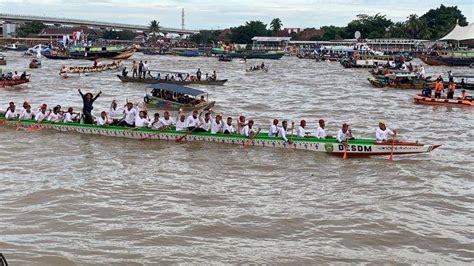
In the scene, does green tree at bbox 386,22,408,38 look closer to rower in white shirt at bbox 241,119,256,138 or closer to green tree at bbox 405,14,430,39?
green tree at bbox 405,14,430,39

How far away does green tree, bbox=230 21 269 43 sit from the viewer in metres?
145

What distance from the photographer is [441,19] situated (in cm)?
12788

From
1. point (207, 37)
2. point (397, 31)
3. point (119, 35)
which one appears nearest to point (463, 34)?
point (397, 31)

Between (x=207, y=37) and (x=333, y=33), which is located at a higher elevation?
(x=333, y=33)

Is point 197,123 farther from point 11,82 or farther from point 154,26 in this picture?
point 154,26

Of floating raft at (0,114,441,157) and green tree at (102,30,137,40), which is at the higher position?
green tree at (102,30,137,40)

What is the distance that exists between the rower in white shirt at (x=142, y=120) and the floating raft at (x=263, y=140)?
0.30 metres

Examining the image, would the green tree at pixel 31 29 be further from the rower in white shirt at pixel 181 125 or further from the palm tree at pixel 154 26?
the rower in white shirt at pixel 181 125

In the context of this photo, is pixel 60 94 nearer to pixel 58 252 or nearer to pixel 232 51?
pixel 58 252

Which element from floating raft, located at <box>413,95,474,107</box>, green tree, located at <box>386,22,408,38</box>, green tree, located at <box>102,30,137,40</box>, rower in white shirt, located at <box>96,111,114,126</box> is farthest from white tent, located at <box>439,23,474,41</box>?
green tree, located at <box>102,30,137,40</box>

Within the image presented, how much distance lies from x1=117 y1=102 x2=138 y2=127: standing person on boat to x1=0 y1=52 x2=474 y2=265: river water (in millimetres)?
829

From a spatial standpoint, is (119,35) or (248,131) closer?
(248,131)

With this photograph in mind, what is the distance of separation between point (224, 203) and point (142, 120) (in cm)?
817

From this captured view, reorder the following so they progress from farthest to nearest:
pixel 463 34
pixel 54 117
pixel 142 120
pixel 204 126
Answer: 1. pixel 463 34
2. pixel 54 117
3. pixel 142 120
4. pixel 204 126
